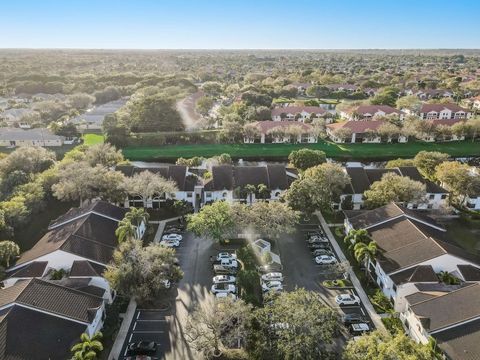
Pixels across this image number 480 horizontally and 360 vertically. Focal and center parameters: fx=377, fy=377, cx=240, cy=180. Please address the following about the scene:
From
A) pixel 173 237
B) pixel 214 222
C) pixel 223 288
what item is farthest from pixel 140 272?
pixel 173 237

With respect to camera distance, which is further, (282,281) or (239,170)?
(239,170)

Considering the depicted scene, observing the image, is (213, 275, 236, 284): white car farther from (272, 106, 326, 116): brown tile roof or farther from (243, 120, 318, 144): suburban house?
(272, 106, 326, 116): brown tile roof

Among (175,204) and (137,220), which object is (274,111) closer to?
(175,204)

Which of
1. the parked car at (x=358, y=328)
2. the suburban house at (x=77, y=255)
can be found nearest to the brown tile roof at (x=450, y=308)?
the parked car at (x=358, y=328)

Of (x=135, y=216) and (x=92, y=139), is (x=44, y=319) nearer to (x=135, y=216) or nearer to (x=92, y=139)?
(x=135, y=216)

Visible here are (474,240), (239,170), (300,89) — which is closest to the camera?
(474,240)

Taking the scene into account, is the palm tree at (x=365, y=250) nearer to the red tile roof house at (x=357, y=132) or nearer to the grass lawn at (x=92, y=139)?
the red tile roof house at (x=357, y=132)

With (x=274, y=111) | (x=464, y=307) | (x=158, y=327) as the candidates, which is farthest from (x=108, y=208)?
(x=274, y=111)
